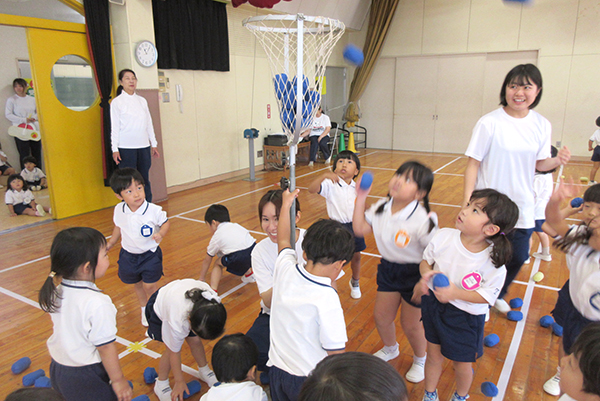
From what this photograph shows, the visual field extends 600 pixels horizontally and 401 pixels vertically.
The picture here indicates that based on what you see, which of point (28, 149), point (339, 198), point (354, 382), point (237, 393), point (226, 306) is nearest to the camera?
point (354, 382)

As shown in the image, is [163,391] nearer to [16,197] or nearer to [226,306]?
[226,306]

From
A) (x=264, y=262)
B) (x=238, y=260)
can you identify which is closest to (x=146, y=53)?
(x=238, y=260)

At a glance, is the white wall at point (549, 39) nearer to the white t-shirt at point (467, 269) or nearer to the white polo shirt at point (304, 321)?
the white t-shirt at point (467, 269)

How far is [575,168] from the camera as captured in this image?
844cm

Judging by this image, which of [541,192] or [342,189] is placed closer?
[342,189]

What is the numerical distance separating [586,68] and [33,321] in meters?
10.7

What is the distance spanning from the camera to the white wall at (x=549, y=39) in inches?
348

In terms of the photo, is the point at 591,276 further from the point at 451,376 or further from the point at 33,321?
the point at 33,321

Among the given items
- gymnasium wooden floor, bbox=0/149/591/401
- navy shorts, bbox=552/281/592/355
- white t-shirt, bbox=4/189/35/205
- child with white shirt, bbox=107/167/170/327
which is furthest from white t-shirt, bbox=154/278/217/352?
white t-shirt, bbox=4/189/35/205

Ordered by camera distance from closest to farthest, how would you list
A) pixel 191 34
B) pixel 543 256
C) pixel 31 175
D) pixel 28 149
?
pixel 543 256 < pixel 191 34 < pixel 31 175 < pixel 28 149

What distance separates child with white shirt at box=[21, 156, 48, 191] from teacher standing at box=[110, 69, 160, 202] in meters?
2.50

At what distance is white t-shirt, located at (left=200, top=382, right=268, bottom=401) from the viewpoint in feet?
5.06

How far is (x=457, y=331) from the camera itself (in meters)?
1.79

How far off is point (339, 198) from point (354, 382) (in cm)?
224
